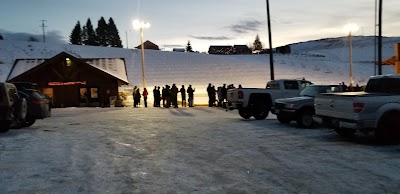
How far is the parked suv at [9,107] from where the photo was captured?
12.0 m

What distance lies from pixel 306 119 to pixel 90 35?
449 feet

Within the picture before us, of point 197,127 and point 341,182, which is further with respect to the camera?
point 197,127

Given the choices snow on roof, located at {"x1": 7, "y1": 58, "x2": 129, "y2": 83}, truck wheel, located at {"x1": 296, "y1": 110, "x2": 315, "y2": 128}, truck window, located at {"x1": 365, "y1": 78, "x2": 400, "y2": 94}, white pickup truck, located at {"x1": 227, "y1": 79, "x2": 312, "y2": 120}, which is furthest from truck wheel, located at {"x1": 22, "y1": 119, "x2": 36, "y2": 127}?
snow on roof, located at {"x1": 7, "y1": 58, "x2": 129, "y2": 83}

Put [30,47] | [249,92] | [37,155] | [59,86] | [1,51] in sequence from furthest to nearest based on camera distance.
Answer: [30,47] < [1,51] < [59,86] < [249,92] < [37,155]

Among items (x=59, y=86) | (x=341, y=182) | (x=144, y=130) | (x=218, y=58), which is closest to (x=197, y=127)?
(x=144, y=130)

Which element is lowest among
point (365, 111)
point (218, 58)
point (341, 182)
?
point (341, 182)

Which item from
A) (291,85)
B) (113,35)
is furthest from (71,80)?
(113,35)

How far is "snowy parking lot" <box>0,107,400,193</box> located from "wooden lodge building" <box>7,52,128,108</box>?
70.4 ft

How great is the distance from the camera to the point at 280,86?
55.6ft

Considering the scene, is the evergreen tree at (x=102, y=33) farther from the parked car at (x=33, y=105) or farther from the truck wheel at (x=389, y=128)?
the truck wheel at (x=389, y=128)

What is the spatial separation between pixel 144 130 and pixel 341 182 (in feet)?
26.0

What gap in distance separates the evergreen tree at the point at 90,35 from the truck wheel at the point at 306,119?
438 feet

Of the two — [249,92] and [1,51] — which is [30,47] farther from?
[249,92]

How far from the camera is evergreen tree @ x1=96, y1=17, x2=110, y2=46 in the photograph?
5468 inches
